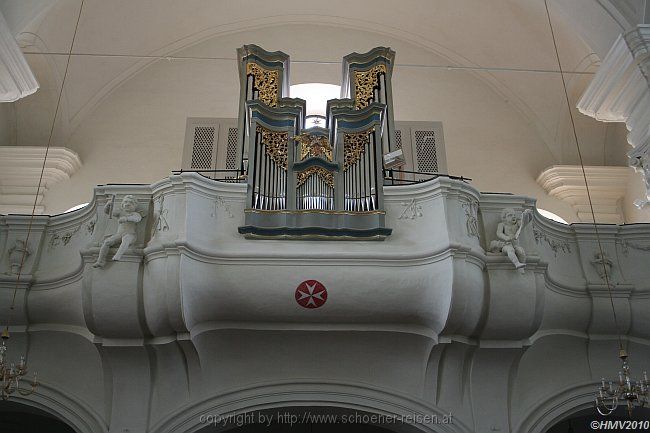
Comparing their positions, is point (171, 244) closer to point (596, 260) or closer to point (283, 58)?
point (283, 58)

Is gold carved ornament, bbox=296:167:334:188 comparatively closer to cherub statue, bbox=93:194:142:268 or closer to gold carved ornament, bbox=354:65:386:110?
gold carved ornament, bbox=354:65:386:110

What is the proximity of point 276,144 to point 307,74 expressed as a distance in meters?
5.17

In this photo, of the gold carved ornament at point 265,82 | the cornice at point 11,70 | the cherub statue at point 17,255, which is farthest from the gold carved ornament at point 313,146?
the cornice at point 11,70

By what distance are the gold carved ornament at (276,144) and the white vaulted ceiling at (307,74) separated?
3.94 meters

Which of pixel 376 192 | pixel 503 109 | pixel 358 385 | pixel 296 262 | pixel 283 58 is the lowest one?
pixel 358 385

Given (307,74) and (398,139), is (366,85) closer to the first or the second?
(398,139)

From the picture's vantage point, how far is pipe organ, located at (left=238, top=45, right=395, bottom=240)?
27.9 feet

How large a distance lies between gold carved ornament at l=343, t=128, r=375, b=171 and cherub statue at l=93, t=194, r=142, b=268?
2.56 m

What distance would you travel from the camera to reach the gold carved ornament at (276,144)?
9.08 m

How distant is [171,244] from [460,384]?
390cm

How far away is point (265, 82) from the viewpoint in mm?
10305

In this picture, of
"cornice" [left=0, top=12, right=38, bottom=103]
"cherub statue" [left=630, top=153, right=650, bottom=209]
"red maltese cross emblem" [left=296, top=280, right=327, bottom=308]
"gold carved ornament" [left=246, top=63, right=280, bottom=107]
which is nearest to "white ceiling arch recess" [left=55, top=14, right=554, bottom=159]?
"cornice" [left=0, top=12, right=38, bottom=103]

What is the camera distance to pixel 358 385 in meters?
8.98

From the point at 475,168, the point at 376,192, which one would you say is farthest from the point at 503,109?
the point at 376,192
